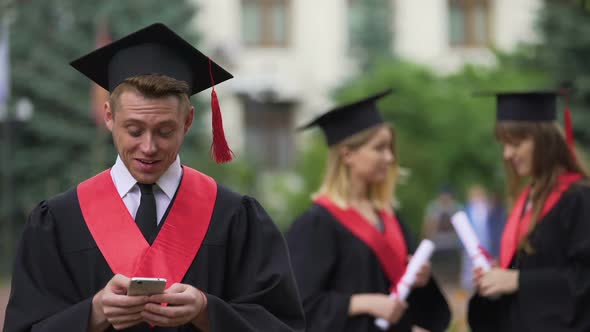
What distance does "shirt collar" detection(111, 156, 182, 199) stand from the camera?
3.53 m

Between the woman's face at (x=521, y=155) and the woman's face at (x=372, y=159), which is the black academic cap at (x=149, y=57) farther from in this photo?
the woman's face at (x=521, y=155)

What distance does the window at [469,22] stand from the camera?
32.1 m

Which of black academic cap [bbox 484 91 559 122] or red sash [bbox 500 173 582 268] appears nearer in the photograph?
red sash [bbox 500 173 582 268]

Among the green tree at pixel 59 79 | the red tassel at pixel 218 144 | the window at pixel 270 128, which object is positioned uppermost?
the red tassel at pixel 218 144

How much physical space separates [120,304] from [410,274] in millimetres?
2370

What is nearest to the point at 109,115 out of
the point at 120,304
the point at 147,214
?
the point at 147,214

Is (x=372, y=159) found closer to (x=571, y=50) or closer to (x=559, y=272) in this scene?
(x=559, y=272)

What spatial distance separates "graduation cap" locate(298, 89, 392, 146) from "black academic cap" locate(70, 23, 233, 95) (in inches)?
81.6

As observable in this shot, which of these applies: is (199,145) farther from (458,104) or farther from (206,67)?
(206,67)

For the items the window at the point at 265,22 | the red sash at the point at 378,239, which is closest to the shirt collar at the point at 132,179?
the red sash at the point at 378,239

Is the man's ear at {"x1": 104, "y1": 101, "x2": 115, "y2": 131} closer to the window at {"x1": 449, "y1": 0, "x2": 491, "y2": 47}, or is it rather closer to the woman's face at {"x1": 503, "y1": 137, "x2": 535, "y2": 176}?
the woman's face at {"x1": 503, "y1": 137, "x2": 535, "y2": 176}

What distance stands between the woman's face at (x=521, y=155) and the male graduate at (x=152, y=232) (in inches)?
77.8

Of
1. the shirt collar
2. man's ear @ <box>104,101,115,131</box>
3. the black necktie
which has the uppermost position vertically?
man's ear @ <box>104,101,115,131</box>

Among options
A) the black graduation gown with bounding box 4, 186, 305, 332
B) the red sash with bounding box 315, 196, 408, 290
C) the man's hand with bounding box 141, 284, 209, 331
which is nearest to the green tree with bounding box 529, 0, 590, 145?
the red sash with bounding box 315, 196, 408, 290
